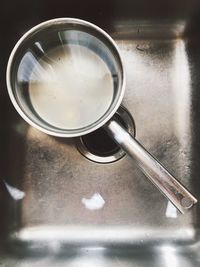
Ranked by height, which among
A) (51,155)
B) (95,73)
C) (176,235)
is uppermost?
(95,73)

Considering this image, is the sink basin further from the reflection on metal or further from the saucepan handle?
the saucepan handle

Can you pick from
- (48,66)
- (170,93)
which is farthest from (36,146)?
(170,93)

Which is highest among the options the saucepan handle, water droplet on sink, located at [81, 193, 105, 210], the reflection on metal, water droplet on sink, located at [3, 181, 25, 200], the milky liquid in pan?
the milky liquid in pan

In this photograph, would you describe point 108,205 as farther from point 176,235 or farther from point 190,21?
point 190,21

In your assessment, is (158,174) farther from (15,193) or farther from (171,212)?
(15,193)

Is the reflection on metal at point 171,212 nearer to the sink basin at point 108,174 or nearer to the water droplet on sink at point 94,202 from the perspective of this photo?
the sink basin at point 108,174

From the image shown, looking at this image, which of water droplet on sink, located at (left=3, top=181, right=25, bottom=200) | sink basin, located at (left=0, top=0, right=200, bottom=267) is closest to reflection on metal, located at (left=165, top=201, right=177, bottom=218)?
sink basin, located at (left=0, top=0, right=200, bottom=267)

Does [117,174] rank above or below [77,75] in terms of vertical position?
below
